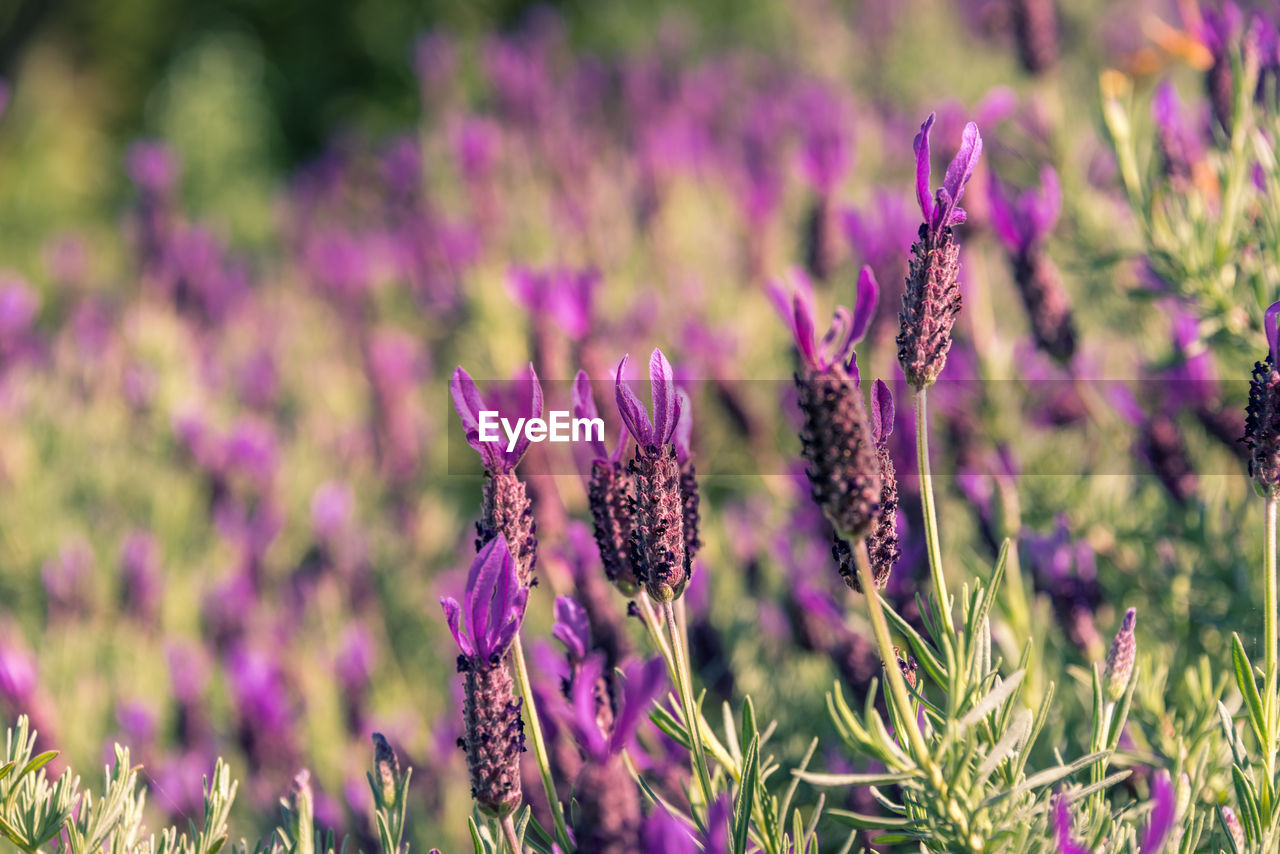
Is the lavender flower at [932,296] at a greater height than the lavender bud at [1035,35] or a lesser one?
lesser

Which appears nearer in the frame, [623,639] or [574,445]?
[623,639]

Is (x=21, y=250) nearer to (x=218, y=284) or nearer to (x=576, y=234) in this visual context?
(x=218, y=284)

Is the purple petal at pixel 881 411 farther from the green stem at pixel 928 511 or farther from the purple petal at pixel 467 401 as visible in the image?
the purple petal at pixel 467 401

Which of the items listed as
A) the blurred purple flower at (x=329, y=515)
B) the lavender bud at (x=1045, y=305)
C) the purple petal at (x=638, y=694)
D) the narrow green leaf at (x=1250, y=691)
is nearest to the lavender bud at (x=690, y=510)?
the purple petal at (x=638, y=694)

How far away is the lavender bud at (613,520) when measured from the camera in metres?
0.69

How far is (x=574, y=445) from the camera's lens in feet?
5.50

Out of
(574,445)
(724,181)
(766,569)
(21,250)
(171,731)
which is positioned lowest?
(171,731)

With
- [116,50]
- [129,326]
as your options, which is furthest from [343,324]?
[116,50]

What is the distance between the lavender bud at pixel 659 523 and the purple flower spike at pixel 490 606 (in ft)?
0.26

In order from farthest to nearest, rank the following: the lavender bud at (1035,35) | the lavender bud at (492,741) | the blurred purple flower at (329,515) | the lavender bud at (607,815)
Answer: the blurred purple flower at (329,515) → the lavender bud at (1035,35) → the lavender bud at (492,741) → the lavender bud at (607,815)

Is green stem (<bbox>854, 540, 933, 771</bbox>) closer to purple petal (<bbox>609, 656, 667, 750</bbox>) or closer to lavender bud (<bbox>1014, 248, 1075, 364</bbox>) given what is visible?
purple petal (<bbox>609, 656, 667, 750</bbox>)

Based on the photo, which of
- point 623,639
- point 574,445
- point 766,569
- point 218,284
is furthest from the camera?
point 218,284

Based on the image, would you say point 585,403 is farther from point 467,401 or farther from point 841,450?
point 841,450

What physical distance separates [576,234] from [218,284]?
969mm
